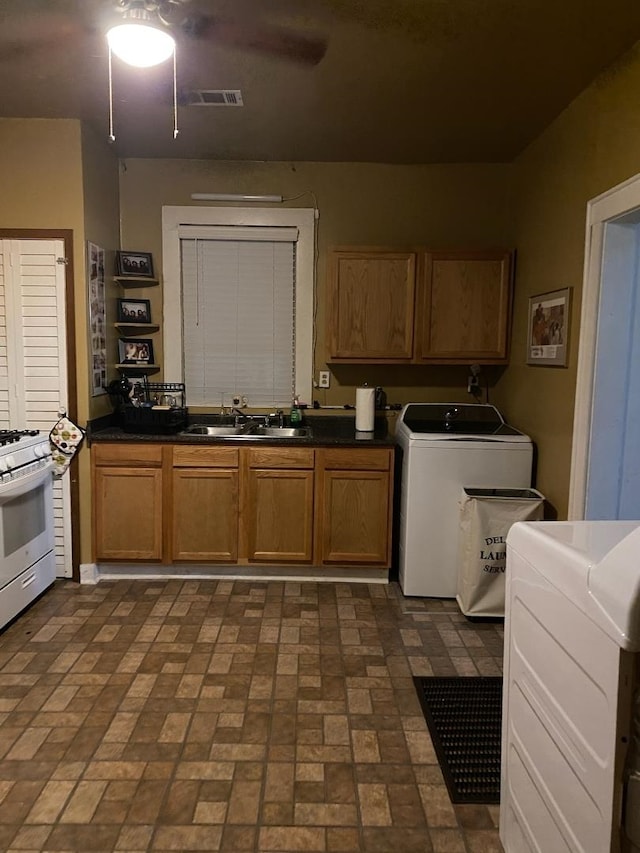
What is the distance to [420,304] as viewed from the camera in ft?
12.1

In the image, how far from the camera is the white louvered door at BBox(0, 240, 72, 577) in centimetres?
333

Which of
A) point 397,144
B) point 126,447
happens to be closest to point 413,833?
point 126,447

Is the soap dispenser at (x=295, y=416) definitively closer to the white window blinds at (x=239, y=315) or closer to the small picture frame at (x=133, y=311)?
the white window blinds at (x=239, y=315)

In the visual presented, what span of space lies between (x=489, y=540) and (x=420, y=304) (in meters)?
1.52

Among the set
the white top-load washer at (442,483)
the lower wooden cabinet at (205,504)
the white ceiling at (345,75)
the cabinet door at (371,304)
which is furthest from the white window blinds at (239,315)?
the white top-load washer at (442,483)

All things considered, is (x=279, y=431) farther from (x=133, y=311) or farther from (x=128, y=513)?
(x=133, y=311)

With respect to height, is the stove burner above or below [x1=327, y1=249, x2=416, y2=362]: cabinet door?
below

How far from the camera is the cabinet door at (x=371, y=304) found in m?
3.65

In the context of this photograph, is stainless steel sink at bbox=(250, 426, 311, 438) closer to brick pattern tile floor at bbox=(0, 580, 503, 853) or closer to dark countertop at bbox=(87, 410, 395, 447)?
dark countertop at bbox=(87, 410, 395, 447)

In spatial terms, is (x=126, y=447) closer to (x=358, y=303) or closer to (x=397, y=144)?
(x=358, y=303)

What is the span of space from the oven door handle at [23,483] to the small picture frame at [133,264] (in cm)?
134

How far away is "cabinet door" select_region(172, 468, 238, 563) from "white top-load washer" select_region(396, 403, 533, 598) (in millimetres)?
1041

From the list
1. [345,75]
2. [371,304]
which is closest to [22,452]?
[371,304]

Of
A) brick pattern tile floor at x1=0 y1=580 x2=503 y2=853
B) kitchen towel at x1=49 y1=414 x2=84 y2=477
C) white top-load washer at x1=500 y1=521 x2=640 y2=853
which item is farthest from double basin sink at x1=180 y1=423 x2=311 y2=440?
white top-load washer at x1=500 y1=521 x2=640 y2=853
